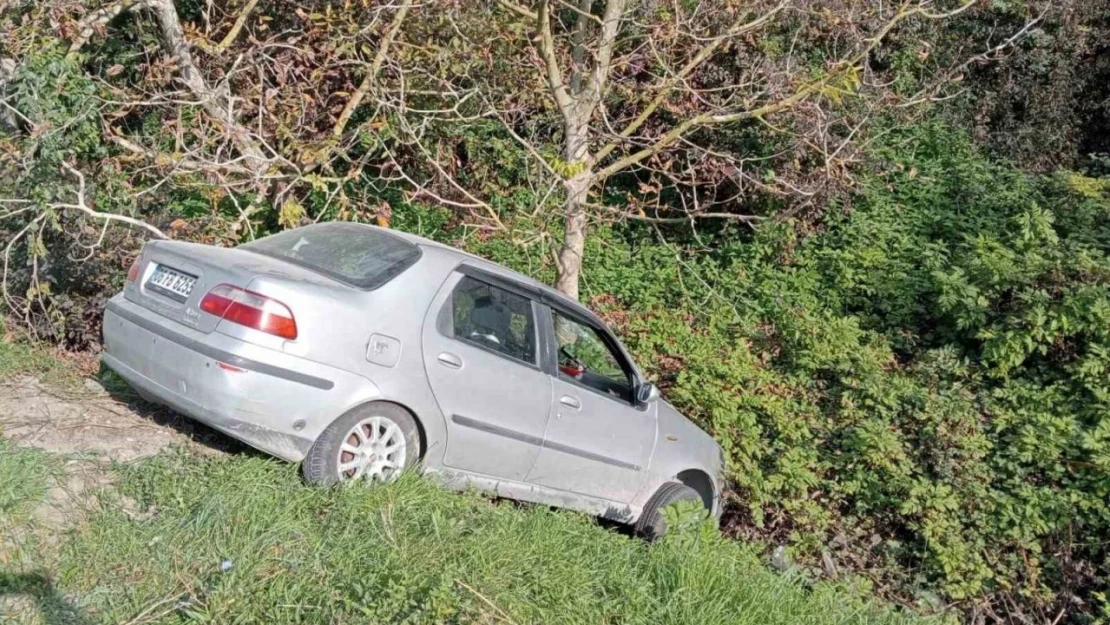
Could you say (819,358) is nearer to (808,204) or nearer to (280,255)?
(808,204)

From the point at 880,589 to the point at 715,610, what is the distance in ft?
10.1

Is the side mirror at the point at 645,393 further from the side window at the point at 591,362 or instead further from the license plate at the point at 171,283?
the license plate at the point at 171,283

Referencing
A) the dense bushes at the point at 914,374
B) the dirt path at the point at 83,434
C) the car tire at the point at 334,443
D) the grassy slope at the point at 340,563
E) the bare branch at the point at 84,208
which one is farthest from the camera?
the bare branch at the point at 84,208

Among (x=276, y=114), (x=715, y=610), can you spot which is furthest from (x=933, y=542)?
(x=276, y=114)

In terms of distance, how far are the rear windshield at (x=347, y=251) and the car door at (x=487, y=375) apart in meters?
0.34

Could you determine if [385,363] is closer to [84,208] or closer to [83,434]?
[83,434]

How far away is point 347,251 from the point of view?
5.57 metres

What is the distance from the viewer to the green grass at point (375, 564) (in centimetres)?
383

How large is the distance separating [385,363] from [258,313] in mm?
683

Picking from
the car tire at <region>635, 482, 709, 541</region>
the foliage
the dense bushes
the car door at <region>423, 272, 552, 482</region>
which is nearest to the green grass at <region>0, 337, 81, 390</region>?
the car door at <region>423, 272, 552, 482</region>

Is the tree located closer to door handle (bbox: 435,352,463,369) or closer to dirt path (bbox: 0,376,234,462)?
door handle (bbox: 435,352,463,369)

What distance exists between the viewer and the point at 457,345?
5336 mm

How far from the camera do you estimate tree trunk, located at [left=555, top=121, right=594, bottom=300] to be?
859cm

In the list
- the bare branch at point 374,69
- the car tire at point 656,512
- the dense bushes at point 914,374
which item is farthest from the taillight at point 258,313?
the bare branch at point 374,69
